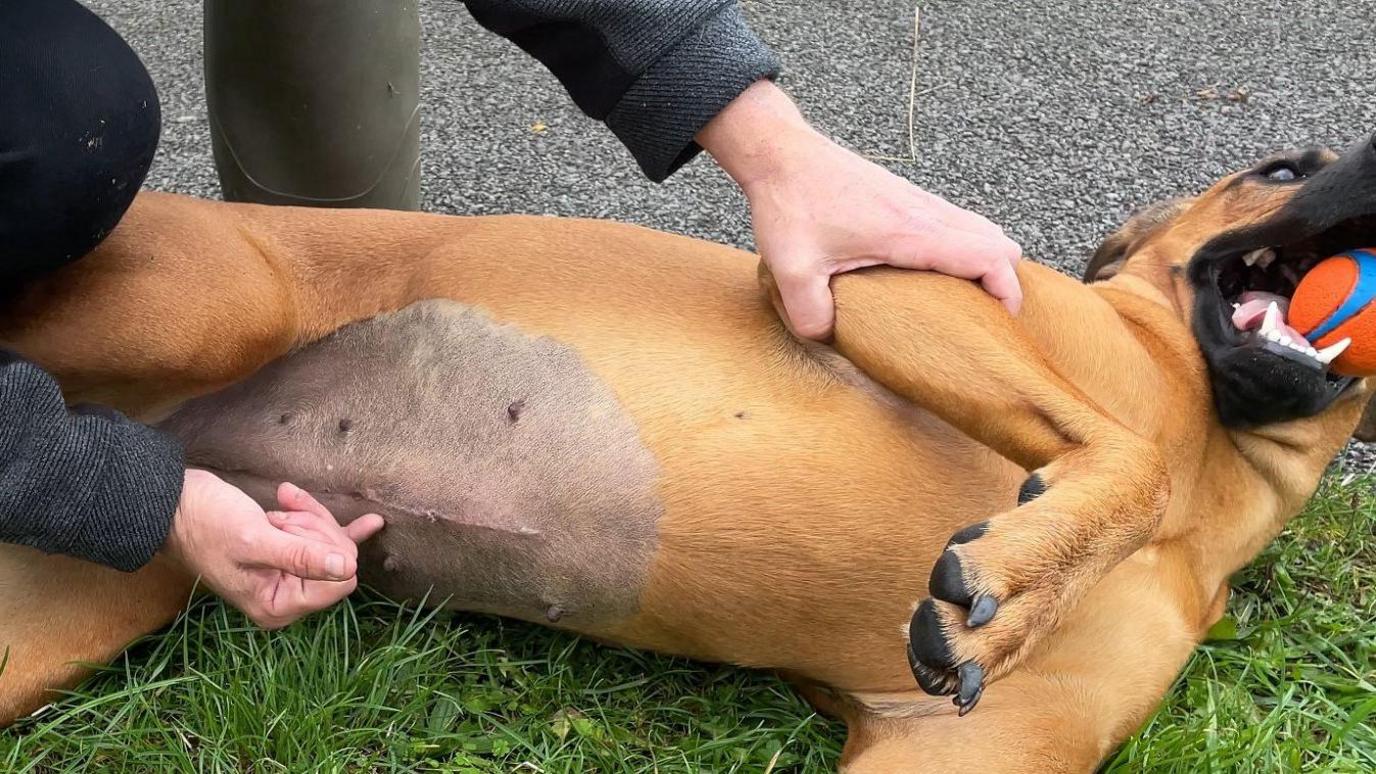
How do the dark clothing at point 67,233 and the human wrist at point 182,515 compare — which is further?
the human wrist at point 182,515

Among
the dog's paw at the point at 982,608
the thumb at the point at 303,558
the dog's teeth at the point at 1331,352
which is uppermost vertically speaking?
the dog's teeth at the point at 1331,352

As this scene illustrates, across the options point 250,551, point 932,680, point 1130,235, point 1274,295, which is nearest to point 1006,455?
point 932,680

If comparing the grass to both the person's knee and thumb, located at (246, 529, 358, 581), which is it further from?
the person's knee

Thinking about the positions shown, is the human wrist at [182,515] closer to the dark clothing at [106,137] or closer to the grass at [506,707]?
the dark clothing at [106,137]

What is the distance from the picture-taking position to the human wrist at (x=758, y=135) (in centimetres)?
252

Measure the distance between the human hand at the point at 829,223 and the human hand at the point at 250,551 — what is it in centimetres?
107

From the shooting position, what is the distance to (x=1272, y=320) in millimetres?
2627

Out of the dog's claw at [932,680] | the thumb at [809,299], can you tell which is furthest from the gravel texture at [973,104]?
the dog's claw at [932,680]

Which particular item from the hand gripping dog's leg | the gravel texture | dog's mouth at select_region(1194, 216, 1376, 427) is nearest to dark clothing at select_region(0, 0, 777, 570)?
the hand gripping dog's leg

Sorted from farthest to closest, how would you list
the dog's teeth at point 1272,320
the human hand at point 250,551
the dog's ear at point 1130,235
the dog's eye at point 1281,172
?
1. the dog's ear at point 1130,235
2. the dog's eye at point 1281,172
3. the dog's teeth at point 1272,320
4. the human hand at point 250,551

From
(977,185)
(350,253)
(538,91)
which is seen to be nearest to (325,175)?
(350,253)

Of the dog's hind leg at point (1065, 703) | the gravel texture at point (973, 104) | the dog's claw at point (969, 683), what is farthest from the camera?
the gravel texture at point (973, 104)

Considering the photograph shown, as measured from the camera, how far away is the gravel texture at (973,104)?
4.40m

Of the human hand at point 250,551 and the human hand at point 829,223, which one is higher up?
the human hand at point 829,223
